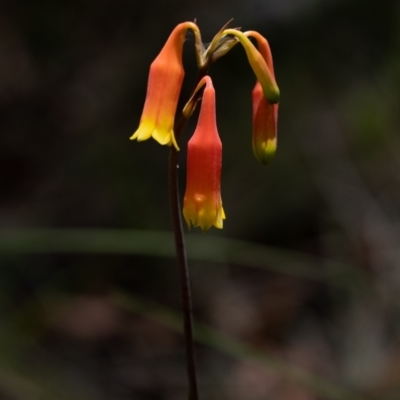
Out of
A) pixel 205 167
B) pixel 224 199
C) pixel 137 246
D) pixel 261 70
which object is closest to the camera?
pixel 261 70

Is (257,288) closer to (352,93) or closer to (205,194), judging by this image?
(352,93)

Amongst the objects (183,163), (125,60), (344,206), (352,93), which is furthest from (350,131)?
(125,60)

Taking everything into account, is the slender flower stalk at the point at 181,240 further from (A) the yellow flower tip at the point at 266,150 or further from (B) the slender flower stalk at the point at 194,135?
(A) the yellow flower tip at the point at 266,150

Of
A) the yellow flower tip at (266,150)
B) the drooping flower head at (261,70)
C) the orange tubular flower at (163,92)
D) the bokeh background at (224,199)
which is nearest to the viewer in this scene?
the drooping flower head at (261,70)

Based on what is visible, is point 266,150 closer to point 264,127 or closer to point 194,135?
point 264,127

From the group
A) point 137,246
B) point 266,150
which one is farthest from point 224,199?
point 266,150

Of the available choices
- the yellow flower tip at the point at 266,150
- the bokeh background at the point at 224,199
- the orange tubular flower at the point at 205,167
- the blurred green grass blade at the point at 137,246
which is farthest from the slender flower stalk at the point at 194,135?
the bokeh background at the point at 224,199
